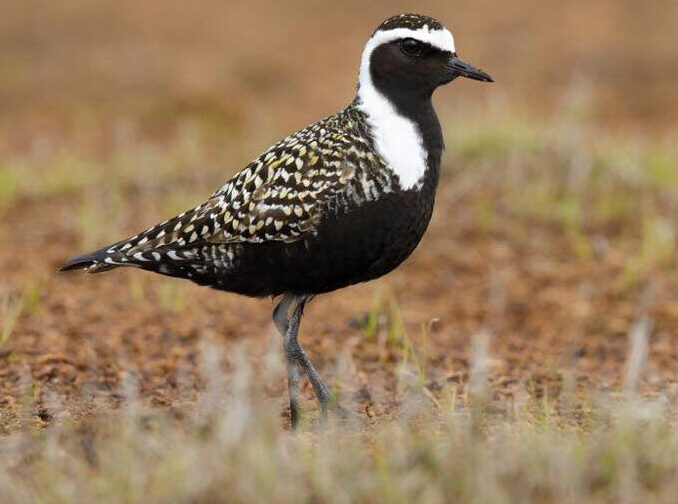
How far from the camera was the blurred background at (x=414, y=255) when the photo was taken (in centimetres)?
612

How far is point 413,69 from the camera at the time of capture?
203 inches

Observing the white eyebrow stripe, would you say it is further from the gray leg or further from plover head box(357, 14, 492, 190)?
the gray leg

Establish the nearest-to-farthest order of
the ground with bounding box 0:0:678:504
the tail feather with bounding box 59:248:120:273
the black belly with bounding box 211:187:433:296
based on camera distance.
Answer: the ground with bounding box 0:0:678:504 → the black belly with bounding box 211:187:433:296 → the tail feather with bounding box 59:248:120:273

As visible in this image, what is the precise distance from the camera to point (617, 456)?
12.0 ft

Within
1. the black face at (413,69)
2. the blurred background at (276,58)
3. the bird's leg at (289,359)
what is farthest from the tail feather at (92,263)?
the blurred background at (276,58)

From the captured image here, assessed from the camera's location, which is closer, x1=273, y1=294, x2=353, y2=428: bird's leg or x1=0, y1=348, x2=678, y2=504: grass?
x1=0, y1=348, x2=678, y2=504: grass

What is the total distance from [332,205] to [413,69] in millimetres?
732

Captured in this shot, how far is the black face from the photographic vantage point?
5141 millimetres

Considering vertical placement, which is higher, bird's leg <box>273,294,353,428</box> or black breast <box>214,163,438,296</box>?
black breast <box>214,163,438,296</box>

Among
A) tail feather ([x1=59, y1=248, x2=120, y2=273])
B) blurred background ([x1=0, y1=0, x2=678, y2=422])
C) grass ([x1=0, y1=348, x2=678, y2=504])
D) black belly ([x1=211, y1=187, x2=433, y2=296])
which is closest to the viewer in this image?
grass ([x1=0, y1=348, x2=678, y2=504])

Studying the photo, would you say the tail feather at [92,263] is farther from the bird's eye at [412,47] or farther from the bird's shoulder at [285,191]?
the bird's eye at [412,47]

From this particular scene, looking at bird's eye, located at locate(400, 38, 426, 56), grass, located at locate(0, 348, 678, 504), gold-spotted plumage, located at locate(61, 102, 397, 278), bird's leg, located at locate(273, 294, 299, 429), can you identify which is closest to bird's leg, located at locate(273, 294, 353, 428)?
bird's leg, located at locate(273, 294, 299, 429)

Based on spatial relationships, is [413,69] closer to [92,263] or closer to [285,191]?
[285,191]

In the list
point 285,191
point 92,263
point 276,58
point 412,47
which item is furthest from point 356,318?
point 276,58
